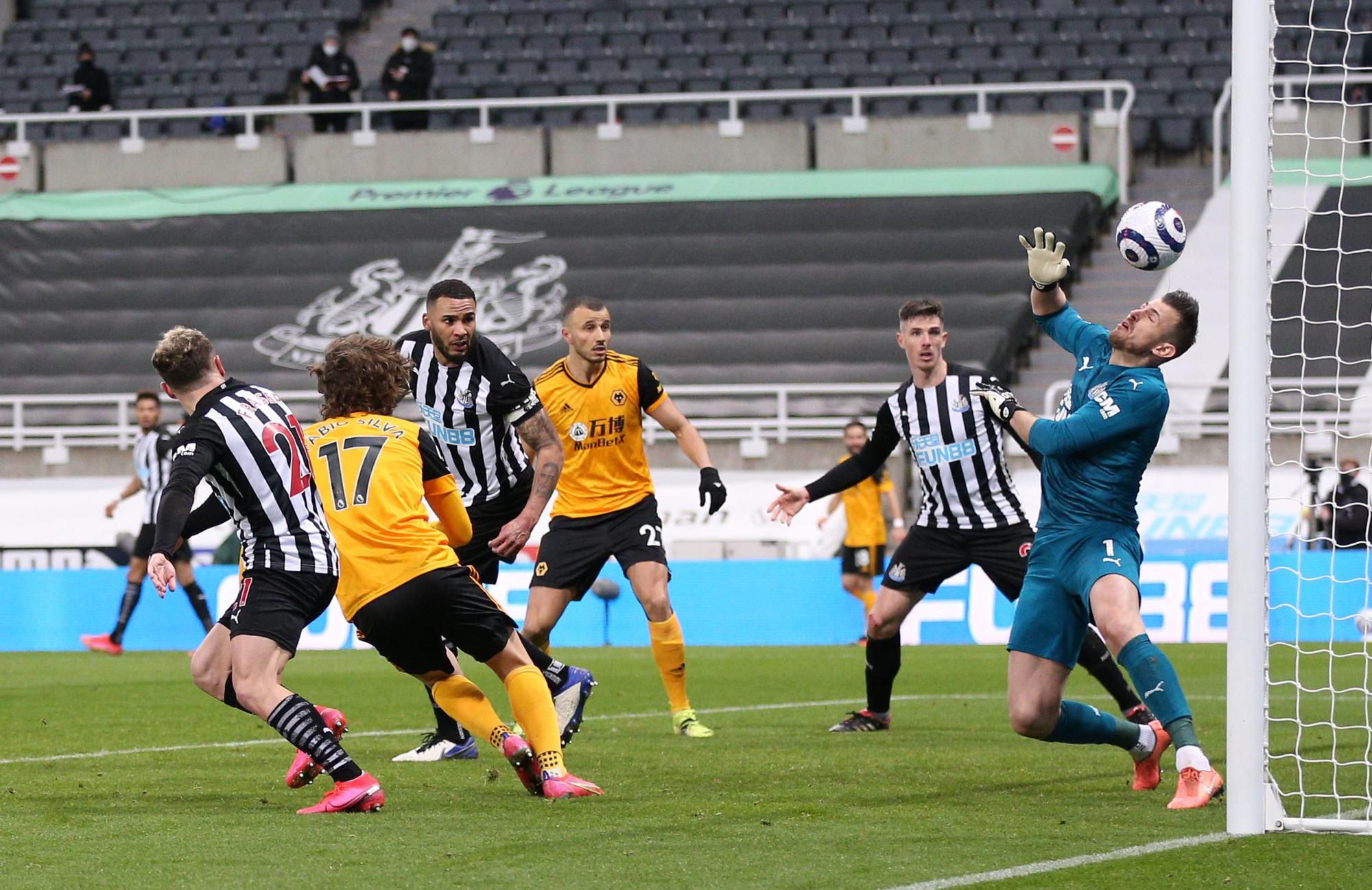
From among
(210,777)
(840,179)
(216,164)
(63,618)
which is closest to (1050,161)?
(840,179)

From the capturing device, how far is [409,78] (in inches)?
1105

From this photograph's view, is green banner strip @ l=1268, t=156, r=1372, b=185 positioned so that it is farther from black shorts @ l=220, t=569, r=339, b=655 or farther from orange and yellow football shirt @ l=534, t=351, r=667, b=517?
black shorts @ l=220, t=569, r=339, b=655

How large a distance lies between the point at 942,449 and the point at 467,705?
11.5ft

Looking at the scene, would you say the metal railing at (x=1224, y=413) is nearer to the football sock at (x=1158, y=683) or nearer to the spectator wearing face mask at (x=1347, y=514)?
the spectator wearing face mask at (x=1347, y=514)

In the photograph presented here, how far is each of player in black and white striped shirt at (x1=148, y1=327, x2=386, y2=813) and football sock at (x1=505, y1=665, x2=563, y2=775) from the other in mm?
609

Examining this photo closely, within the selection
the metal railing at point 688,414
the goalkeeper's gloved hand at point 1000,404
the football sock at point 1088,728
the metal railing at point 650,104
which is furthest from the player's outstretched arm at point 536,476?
the metal railing at point 650,104

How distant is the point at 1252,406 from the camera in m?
6.29

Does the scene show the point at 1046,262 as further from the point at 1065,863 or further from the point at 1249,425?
the point at 1065,863

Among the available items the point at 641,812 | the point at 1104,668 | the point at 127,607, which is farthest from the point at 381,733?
the point at 127,607

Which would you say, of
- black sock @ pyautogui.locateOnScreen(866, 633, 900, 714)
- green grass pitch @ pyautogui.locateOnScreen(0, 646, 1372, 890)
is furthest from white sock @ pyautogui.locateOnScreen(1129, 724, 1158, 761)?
black sock @ pyautogui.locateOnScreen(866, 633, 900, 714)

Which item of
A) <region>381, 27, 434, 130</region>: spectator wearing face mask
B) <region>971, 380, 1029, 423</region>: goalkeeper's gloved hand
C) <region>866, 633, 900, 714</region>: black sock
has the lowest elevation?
<region>866, 633, 900, 714</region>: black sock

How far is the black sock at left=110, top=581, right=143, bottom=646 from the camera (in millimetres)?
16781

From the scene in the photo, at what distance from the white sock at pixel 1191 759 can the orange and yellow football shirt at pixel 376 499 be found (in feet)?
8.97

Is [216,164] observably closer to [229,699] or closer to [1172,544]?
[1172,544]
